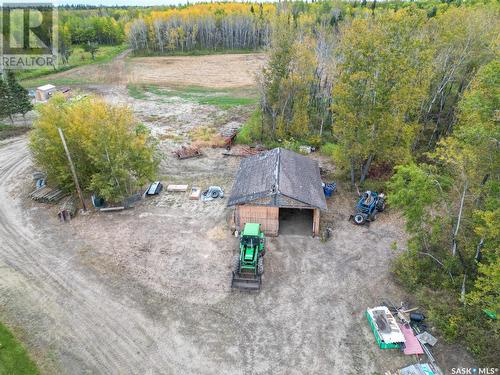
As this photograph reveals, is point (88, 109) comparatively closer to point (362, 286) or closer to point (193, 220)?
point (193, 220)

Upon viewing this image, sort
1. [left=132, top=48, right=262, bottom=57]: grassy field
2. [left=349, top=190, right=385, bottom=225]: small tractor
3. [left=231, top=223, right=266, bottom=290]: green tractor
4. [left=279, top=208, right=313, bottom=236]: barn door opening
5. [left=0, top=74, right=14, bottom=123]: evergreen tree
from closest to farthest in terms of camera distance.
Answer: [left=231, top=223, right=266, bottom=290]: green tractor → [left=279, top=208, right=313, bottom=236]: barn door opening → [left=349, top=190, right=385, bottom=225]: small tractor → [left=0, top=74, right=14, bottom=123]: evergreen tree → [left=132, top=48, right=262, bottom=57]: grassy field

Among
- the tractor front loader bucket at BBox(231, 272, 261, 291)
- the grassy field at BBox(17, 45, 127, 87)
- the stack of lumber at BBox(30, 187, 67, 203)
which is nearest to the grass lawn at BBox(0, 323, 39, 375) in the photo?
the tractor front loader bucket at BBox(231, 272, 261, 291)

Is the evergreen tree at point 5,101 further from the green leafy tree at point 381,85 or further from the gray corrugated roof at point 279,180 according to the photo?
the green leafy tree at point 381,85

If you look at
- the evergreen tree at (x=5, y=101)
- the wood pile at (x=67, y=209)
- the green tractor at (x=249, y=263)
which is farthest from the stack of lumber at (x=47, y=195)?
the evergreen tree at (x=5, y=101)

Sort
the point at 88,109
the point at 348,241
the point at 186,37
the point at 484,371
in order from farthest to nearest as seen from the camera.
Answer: the point at 186,37 < the point at 88,109 < the point at 348,241 < the point at 484,371

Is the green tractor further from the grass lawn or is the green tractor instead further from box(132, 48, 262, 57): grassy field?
box(132, 48, 262, 57): grassy field

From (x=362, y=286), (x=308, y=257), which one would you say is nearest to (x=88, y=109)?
(x=308, y=257)
